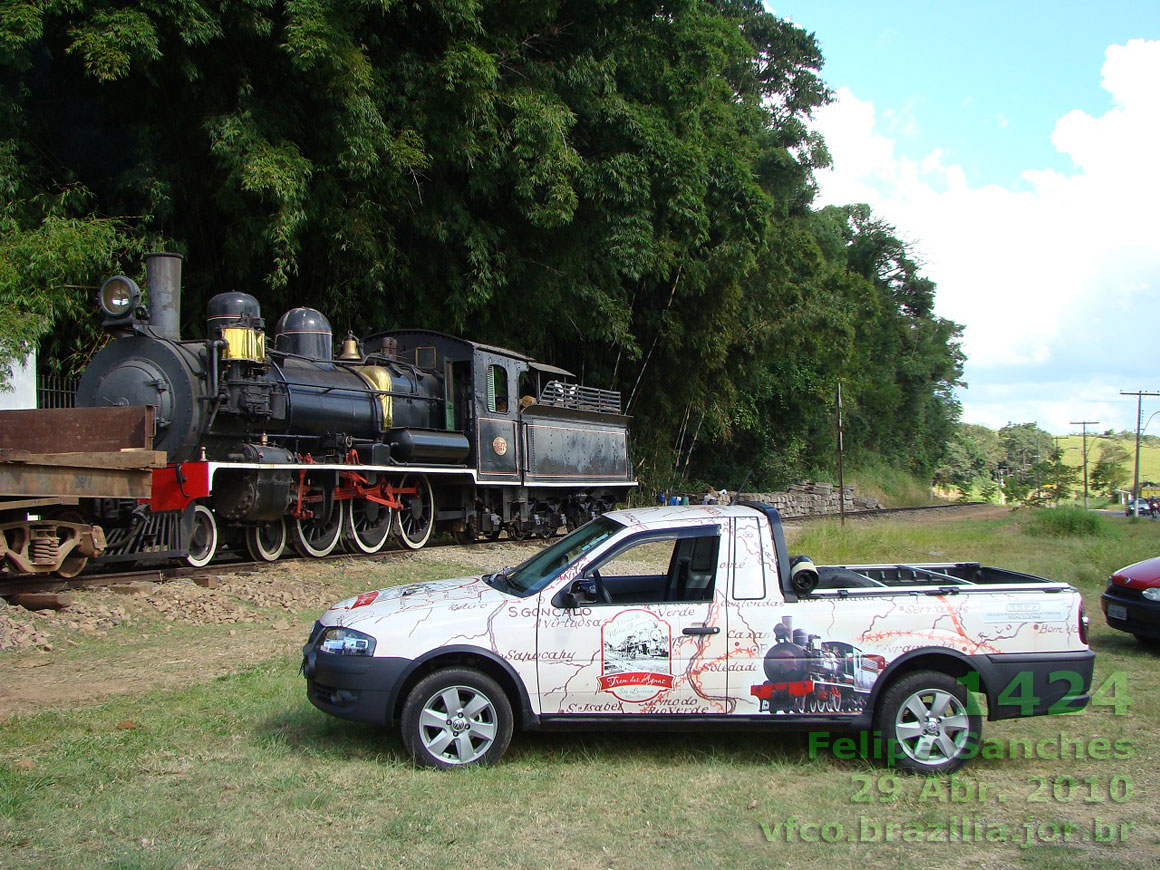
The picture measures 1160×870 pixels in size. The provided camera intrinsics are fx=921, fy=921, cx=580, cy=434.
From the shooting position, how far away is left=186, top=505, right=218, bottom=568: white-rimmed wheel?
1133cm

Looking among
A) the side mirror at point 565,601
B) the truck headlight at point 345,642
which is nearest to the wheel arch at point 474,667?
the truck headlight at point 345,642

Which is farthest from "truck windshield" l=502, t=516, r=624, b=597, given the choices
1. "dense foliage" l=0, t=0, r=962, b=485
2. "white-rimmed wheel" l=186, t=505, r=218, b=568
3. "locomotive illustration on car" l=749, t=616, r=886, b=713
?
"dense foliage" l=0, t=0, r=962, b=485

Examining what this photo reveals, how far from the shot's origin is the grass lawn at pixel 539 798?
387cm

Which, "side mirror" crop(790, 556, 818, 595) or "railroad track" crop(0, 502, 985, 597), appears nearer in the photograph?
"side mirror" crop(790, 556, 818, 595)

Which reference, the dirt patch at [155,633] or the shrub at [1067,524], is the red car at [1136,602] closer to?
the dirt patch at [155,633]

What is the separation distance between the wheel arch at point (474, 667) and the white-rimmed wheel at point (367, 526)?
9.02m

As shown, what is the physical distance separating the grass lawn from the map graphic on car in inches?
17.2

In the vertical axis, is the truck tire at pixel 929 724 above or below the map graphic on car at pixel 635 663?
below

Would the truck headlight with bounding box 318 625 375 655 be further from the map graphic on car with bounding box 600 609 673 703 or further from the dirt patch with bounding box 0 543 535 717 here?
the dirt patch with bounding box 0 543 535 717

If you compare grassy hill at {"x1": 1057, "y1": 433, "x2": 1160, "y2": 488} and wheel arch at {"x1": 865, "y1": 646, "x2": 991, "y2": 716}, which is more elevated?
grassy hill at {"x1": 1057, "y1": 433, "x2": 1160, "y2": 488}

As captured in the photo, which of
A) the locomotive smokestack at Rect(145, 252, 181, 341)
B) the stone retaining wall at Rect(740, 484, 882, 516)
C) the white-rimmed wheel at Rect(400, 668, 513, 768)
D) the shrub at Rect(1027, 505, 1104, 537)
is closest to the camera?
the white-rimmed wheel at Rect(400, 668, 513, 768)

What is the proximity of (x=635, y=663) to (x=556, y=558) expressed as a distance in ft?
2.90

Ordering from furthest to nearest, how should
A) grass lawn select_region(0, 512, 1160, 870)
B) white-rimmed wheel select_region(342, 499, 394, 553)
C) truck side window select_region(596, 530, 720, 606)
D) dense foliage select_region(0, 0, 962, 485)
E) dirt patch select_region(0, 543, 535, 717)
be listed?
1. white-rimmed wheel select_region(342, 499, 394, 553)
2. dense foliage select_region(0, 0, 962, 485)
3. dirt patch select_region(0, 543, 535, 717)
4. truck side window select_region(596, 530, 720, 606)
5. grass lawn select_region(0, 512, 1160, 870)

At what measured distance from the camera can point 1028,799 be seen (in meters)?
4.68
